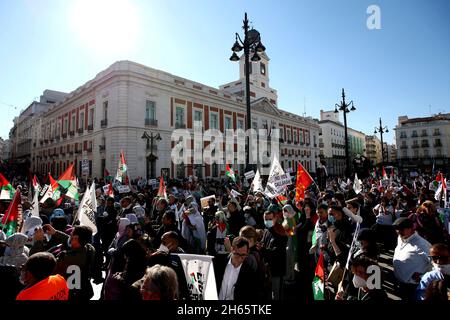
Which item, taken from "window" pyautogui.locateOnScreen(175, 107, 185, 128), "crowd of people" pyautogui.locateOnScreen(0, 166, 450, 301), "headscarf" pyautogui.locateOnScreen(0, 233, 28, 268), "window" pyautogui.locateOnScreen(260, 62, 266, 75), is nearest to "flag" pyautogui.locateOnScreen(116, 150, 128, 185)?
"crowd of people" pyautogui.locateOnScreen(0, 166, 450, 301)

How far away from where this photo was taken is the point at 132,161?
23.8m

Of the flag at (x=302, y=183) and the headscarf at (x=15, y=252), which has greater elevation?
the flag at (x=302, y=183)

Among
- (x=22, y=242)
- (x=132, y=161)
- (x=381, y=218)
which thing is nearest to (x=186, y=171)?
(x=132, y=161)

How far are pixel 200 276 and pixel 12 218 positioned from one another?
403 cm

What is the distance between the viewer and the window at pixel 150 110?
26.0 meters

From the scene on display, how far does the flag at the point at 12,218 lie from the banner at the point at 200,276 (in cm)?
367

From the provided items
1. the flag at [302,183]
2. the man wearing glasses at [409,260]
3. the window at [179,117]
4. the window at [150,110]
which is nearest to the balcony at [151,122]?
the window at [150,110]

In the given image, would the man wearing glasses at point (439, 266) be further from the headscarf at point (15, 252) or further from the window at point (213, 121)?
the window at point (213, 121)

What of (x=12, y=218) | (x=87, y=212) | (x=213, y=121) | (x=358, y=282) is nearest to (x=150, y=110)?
(x=213, y=121)

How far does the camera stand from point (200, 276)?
2650 millimetres

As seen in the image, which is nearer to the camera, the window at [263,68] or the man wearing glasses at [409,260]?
the man wearing glasses at [409,260]

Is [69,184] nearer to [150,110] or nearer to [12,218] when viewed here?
[12,218]

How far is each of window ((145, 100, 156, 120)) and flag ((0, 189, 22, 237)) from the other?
21938mm

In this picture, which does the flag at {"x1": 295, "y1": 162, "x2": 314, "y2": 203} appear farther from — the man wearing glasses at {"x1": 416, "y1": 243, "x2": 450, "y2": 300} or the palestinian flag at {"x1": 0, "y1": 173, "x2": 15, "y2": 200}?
the palestinian flag at {"x1": 0, "y1": 173, "x2": 15, "y2": 200}
